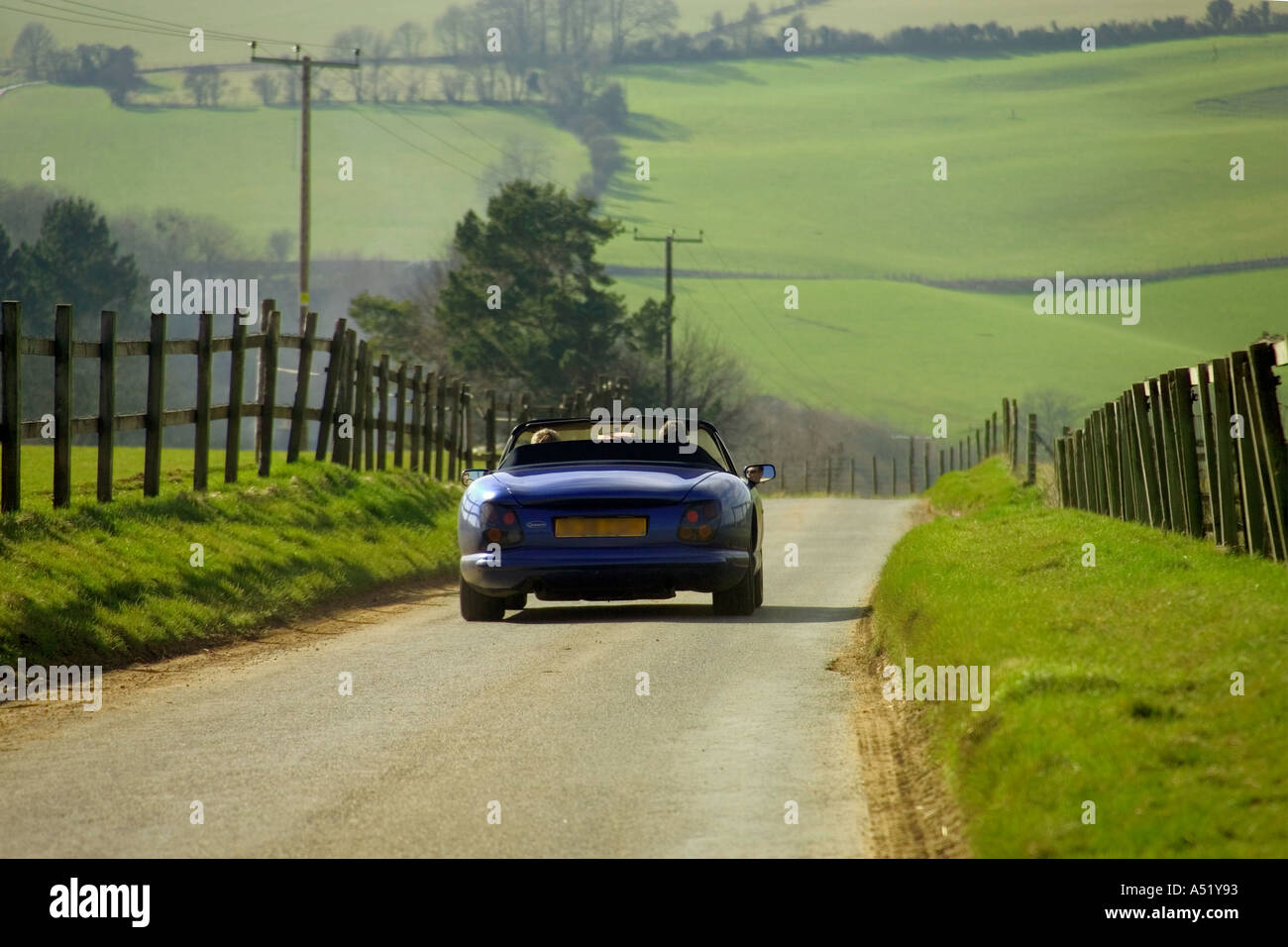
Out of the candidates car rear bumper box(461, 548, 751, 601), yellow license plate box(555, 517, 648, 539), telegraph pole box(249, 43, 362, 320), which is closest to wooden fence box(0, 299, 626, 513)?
car rear bumper box(461, 548, 751, 601)

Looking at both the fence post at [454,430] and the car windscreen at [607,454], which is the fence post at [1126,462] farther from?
the fence post at [454,430]

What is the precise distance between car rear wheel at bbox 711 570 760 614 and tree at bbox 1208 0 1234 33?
462ft

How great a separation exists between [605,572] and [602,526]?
1.11 feet

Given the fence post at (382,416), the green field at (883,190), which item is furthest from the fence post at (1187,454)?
the green field at (883,190)

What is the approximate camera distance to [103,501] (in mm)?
15812

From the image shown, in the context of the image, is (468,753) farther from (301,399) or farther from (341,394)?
(341,394)

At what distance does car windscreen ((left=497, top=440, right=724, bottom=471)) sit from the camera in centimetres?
1383

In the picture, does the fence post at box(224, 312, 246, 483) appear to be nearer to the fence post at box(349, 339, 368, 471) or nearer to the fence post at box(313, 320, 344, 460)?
the fence post at box(313, 320, 344, 460)

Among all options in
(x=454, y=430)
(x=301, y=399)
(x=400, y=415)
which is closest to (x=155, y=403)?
(x=301, y=399)

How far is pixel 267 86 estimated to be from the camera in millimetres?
154875

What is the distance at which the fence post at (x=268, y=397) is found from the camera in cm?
2036

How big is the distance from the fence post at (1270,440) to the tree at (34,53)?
148 m
